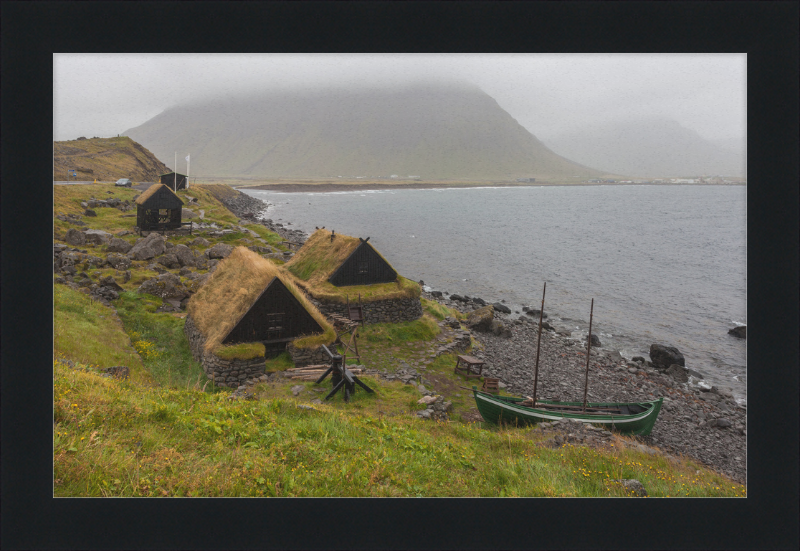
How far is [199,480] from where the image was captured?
5.73 m

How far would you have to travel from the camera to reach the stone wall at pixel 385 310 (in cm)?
2764

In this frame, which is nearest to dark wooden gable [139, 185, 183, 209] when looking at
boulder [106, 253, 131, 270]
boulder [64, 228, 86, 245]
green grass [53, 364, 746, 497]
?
boulder [64, 228, 86, 245]

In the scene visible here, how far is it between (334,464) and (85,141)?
439ft

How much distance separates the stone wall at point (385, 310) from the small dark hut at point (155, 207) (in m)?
30.0

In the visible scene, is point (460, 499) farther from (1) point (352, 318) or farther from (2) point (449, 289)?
(2) point (449, 289)

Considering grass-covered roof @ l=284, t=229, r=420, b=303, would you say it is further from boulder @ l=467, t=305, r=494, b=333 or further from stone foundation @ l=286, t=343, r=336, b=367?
stone foundation @ l=286, t=343, r=336, b=367

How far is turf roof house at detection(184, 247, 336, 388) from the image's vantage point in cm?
1728

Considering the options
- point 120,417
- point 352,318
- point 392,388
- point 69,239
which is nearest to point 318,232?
point 352,318

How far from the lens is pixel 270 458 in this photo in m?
6.86

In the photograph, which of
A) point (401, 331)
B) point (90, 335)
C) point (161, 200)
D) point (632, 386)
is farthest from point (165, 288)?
point (632, 386)

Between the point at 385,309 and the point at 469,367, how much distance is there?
25.7ft

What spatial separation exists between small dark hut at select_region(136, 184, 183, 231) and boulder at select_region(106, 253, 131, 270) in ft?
51.3

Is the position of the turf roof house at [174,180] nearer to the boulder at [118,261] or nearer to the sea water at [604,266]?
the sea water at [604,266]

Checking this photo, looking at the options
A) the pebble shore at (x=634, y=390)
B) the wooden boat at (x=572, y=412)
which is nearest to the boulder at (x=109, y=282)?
the wooden boat at (x=572, y=412)
